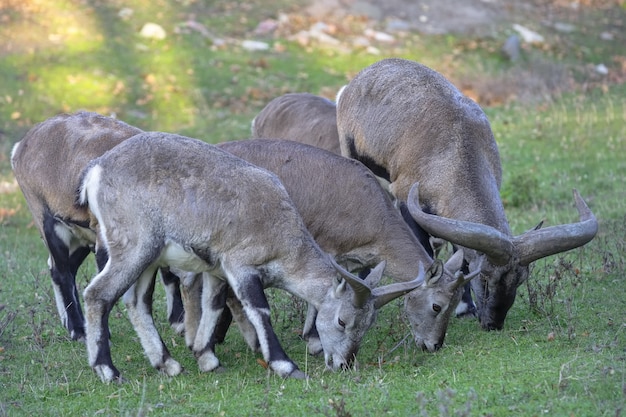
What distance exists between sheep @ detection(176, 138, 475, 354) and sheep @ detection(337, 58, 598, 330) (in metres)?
0.40

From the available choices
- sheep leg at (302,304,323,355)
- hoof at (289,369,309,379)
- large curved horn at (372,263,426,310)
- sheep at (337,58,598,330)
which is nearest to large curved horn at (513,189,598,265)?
sheep at (337,58,598,330)

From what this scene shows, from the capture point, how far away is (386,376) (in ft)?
27.6

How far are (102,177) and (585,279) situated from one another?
5956mm

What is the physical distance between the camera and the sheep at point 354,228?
936cm

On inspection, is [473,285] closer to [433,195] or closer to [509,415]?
[433,195]

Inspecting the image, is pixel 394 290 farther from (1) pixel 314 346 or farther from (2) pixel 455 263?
(1) pixel 314 346

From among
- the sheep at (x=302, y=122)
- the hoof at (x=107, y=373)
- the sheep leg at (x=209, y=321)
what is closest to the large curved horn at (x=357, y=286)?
the sheep leg at (x=209, y=321)

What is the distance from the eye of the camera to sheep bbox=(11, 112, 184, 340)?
10156 millimetres

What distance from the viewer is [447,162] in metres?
10.5

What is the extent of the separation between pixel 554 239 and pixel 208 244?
336 centimetres

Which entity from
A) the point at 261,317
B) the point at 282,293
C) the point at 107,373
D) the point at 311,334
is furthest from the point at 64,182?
the point at 282,293

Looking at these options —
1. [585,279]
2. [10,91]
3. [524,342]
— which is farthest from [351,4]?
[524,342]

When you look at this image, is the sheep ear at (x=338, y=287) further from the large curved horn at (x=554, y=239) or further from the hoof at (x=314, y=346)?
the large curved horn at (x=554, y=239)

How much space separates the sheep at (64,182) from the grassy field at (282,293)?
17.8 inches
